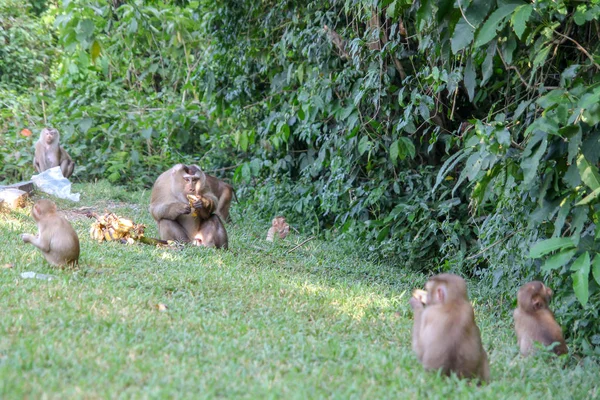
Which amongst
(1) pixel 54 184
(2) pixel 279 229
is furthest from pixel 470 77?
(1) pixel 54 184

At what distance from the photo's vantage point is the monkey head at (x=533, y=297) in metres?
5.59

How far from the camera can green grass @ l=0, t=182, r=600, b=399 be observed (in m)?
4.10

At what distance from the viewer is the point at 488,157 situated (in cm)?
595

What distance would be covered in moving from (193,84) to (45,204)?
7.97 meters

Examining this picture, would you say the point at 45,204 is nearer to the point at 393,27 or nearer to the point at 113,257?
the point at 113,257

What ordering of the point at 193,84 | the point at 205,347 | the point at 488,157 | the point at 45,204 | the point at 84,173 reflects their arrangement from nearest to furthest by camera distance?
the point at 205,347, the point at 488,157, the point at 45,204, the point at 193,84, the point at 84,173

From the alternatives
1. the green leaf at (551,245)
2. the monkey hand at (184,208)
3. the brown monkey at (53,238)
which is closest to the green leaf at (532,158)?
the green leaf at (551,245)

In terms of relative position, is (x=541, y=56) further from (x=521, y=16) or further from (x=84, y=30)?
(x=84, y=30)

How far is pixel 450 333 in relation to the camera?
4.45m

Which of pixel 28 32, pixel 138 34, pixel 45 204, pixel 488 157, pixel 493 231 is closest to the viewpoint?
pixel 488 157

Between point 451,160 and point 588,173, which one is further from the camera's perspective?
point 451,160

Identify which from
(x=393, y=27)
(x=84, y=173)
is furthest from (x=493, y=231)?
(x=84, y=173)

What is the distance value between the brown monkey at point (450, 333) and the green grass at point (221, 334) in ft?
0.37

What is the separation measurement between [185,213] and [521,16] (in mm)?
4723
